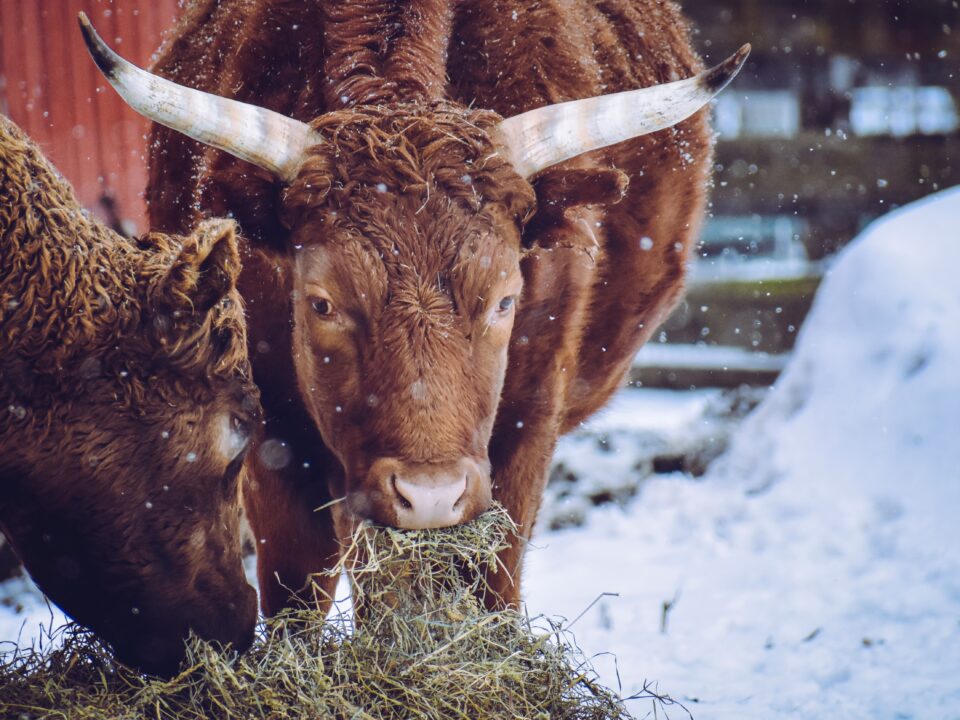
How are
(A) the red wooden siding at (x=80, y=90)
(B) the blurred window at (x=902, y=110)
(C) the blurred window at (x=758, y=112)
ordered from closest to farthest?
(A) the red wooden siding at (x=80, y=90)
(B) the blurred window at (x=902, y=110)
(C) the blurred window at (x=758, y=112)

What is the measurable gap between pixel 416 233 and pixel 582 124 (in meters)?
0.61

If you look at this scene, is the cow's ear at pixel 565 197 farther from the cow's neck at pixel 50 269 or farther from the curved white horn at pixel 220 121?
the cow's neck at pixel 50 269

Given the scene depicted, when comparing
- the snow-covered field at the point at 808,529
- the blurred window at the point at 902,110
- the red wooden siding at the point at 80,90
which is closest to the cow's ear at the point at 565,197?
the snow-covered field at the point at 808,529

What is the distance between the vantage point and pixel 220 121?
2.55 metres

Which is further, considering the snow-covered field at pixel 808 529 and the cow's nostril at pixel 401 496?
the snow-covered field at pixel 808 529

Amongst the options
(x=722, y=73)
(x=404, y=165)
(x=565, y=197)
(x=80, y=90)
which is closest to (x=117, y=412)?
(x=404, y=165)

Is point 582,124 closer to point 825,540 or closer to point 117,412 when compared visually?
point 117,412

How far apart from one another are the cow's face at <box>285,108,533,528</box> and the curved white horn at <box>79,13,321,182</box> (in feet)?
0.26

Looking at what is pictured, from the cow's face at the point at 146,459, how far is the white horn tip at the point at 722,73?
1357mm

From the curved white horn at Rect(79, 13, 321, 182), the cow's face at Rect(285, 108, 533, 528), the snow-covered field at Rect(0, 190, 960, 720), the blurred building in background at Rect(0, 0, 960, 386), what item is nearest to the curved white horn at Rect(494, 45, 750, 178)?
the cow's face at Rect(285, 108, 533, 528)

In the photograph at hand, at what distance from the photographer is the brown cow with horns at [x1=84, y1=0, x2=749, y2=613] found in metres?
2.46

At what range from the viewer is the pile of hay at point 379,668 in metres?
2.32

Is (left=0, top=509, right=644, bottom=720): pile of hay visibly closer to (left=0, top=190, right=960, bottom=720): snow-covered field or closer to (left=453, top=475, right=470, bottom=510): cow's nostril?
(left=453, top=475, right=470, bottom=510): cow's nostril

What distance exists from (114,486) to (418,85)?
1.45 metres
